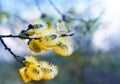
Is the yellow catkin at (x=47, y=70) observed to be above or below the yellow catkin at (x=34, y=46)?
below

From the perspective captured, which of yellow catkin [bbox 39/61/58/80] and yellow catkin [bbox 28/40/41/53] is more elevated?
yellow catkin [bbox 28/40/41/53]

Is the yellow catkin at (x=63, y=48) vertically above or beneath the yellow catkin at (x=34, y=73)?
above

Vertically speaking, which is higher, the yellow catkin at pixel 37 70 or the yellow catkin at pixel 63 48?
the yellow catkin at pixel 63 48

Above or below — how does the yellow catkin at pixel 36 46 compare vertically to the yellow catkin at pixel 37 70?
above

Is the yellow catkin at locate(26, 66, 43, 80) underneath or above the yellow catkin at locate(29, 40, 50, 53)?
underneath

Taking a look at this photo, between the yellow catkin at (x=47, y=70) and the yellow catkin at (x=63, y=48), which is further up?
the yellow catkin at (x=63, y=48)

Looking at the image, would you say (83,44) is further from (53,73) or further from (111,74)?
(53,73)

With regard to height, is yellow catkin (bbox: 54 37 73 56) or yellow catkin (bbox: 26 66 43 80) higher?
yellow catkin (bbox: 54 37 73 56)

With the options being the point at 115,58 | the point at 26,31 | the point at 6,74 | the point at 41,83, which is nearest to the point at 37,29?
the point at 26,31
